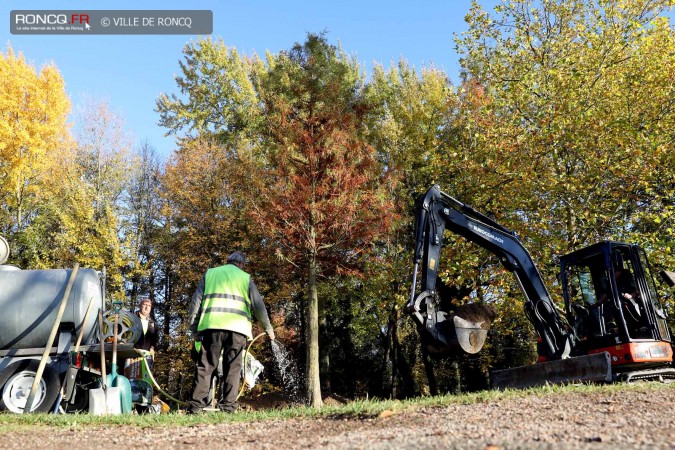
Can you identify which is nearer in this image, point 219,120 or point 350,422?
point 350,422

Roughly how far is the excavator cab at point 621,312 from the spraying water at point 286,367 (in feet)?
45.1

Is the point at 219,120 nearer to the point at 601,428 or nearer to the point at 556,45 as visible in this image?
the point at 556,45

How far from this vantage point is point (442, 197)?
889cm

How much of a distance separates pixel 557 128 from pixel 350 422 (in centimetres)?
1092

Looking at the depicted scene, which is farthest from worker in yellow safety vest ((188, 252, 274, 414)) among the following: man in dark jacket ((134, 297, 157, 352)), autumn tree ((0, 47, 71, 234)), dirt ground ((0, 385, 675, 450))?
autumn tree ((0, 47, 71, 234))

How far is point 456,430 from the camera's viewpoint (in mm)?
4023

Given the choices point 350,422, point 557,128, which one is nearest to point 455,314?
point 350,422

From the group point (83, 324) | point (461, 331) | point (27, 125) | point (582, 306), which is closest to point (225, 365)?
point (83, 324)

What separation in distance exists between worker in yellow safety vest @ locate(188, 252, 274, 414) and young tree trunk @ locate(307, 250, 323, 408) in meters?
7.88

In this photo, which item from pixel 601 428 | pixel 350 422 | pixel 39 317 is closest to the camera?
pixel 601 428

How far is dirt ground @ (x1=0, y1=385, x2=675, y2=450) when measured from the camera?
352cm

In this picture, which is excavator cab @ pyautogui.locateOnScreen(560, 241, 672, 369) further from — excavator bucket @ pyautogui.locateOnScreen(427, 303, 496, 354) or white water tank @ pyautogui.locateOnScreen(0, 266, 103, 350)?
white water tank @ pyautogui.locateOnScreen(0, 266, 103, 350)

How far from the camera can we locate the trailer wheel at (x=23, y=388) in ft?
25.8

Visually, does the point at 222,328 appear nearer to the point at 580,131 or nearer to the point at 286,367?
the point at 580,131
